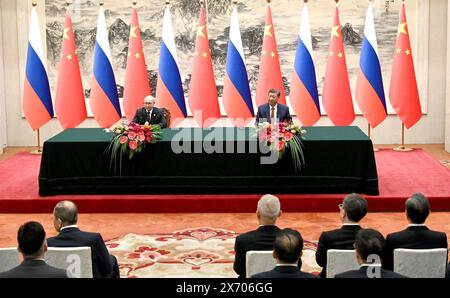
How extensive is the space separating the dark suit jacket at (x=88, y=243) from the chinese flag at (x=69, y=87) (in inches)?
276

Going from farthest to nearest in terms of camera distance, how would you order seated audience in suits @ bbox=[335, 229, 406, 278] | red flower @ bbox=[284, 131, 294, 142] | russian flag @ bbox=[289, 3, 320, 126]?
russian flag @ bbox=[289, 3, 320, 126], red flower @ bbox=[284, 131, 294, 142], seated audience in suits @ bbox=[335, 229, 406, 278]

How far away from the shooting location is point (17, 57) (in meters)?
12.5

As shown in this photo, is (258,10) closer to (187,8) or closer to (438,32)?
(187,8)

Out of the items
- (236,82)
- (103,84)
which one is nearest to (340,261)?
(236,82)

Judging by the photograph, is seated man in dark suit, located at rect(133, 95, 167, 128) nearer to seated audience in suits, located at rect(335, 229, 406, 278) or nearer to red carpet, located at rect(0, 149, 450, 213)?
red carpet, located at rect(0, 149, 450, 213)

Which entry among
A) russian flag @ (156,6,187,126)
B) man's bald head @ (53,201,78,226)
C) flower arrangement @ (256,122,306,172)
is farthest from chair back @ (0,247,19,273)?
russian flag @ (156,6,187,126)

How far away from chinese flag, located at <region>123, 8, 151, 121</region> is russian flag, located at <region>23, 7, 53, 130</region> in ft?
4.30

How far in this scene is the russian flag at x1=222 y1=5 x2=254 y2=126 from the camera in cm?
1073

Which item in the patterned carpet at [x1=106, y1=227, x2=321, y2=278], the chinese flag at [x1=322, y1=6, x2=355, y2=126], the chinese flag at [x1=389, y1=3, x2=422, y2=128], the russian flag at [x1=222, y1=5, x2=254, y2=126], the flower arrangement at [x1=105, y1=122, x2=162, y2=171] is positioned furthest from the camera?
the chinese flag at [x1=389, y1=3, x2=422, y2=128]

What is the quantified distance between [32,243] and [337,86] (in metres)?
8.25

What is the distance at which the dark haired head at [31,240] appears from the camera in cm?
343

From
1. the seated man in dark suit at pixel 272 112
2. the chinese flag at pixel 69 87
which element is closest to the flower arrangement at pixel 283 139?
the seated man in dark suit at pixel 272 112

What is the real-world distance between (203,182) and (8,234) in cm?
224
